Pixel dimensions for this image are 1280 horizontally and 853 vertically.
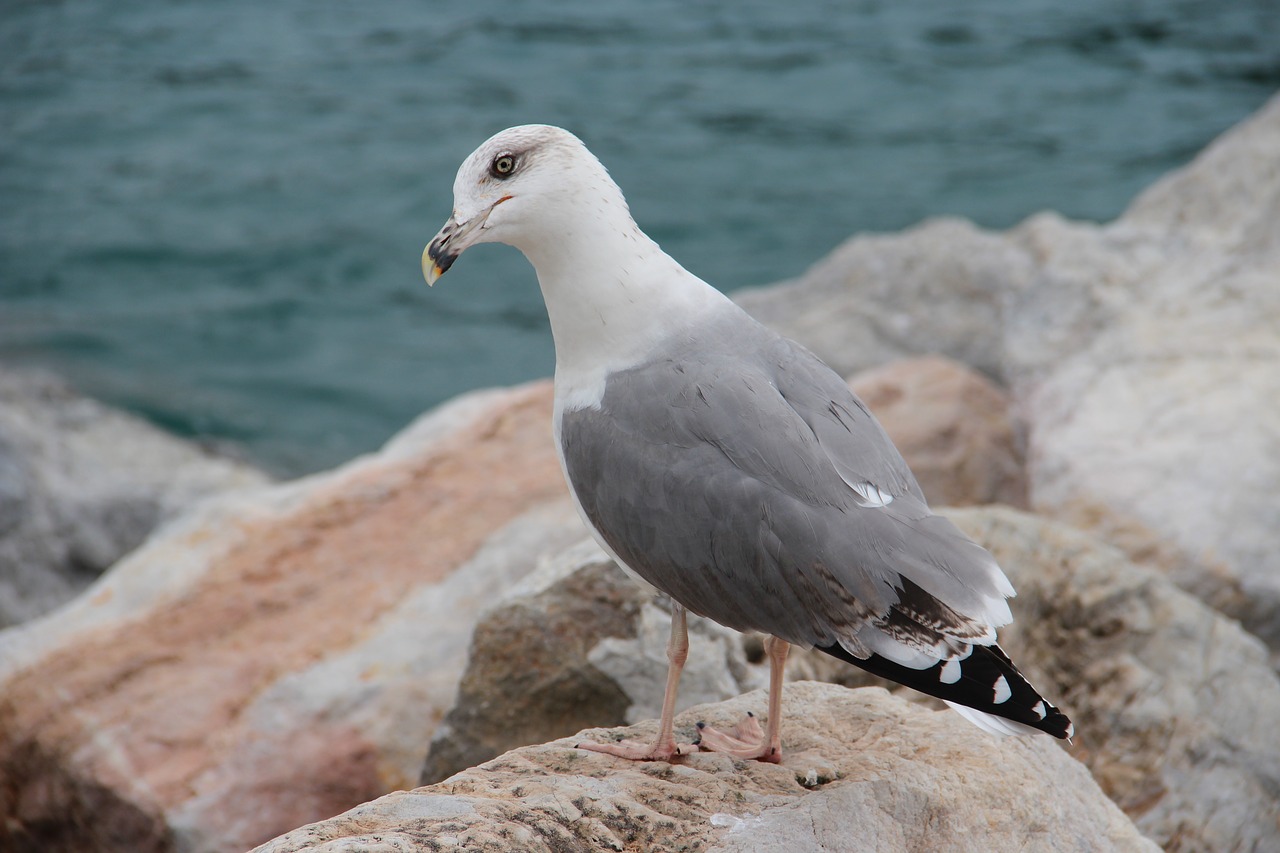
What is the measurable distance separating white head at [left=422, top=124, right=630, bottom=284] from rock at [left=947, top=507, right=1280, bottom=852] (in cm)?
215

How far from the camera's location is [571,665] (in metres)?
4.54

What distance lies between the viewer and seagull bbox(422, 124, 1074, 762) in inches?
126

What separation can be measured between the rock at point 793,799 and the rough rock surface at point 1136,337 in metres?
2.42

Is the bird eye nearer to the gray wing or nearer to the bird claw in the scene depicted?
the gray wing

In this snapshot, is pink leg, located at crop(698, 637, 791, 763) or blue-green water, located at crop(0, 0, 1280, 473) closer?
pink leg, located at crop(698, 637, 791, 763)

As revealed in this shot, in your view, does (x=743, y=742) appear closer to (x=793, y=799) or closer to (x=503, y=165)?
(x=793, y=799)

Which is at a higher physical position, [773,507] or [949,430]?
[773,507]

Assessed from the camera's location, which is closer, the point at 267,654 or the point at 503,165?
the point at 503,165

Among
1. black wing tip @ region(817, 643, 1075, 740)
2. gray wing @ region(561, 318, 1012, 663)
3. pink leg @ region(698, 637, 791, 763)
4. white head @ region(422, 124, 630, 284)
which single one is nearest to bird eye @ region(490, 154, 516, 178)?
white head @ region(422, 124, 630, 284)

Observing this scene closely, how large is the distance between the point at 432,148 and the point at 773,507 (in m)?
11.4

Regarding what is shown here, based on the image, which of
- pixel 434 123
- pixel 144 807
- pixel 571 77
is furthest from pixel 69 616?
pixel 571 77

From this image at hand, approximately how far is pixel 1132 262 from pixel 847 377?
1.87 m

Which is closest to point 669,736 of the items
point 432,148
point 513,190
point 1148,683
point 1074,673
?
A: point 513,190

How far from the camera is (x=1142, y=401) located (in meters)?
6.70
